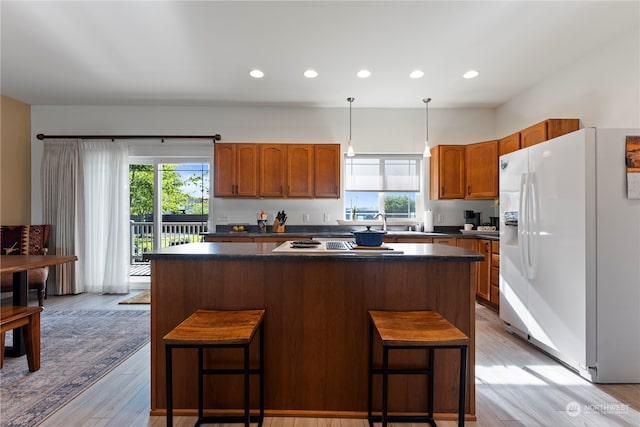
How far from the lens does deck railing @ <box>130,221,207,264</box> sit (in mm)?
4867

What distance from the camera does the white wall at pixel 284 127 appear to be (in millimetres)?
4691

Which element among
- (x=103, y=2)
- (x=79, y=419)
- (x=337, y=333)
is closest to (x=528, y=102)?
(x=337, y=333)

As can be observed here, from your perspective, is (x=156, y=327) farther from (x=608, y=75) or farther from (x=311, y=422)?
(x=608, y=75)

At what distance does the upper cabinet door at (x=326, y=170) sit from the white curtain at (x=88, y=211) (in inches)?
112

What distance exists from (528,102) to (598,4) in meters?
1.74

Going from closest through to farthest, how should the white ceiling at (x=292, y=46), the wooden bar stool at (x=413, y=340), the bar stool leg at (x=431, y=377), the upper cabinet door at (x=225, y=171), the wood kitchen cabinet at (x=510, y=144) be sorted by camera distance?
the wooden bar stool at (x=413, y=340), the bar stool leg at (x=431, y=377), the white ceiling at (x=292, y=46), the wood kitchen cabinet at (x=510, y=144), the upper cabinet door at (x=225, y=171)

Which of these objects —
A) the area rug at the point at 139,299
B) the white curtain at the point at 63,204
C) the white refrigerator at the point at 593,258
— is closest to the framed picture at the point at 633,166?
the white refrigerator at the point at 593,258

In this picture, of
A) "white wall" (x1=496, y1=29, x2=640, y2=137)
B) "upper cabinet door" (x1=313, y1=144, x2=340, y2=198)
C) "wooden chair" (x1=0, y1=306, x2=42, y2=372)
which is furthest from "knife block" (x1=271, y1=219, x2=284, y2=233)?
"white wall" (x1=496, y1=29, x2=640, y2=137)

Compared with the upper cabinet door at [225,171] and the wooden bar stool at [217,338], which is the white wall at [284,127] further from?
the wooden bar stool at [217,338]

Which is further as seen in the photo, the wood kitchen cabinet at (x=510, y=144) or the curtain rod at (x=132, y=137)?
the curtain rod at (x=132, y=137)

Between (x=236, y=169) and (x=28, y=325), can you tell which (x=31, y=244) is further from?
(x=236, y=169)

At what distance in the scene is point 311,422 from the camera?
1779 mm

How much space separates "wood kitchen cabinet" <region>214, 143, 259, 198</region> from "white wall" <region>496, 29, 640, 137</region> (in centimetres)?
373

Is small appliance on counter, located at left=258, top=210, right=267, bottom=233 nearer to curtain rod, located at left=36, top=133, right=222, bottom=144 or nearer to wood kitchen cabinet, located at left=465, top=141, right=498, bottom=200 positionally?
curtain rod, located at left=36, top=133, right=222, bottom=144
